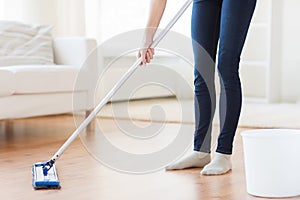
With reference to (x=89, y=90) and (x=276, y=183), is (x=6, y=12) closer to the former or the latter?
(x=89, y=90)

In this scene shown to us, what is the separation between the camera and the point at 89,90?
3.23m

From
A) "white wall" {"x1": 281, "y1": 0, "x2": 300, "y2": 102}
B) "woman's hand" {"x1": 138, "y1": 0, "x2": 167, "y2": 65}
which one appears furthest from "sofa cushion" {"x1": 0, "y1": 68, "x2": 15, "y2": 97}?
"white wall" {"x1": 281, "y1": 0, "x2": 300, "y2": 102}

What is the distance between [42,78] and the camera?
299cm

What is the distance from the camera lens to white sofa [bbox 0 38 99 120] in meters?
2.83

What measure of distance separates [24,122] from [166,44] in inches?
43.5

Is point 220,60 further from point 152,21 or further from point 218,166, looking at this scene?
→ point 218,166

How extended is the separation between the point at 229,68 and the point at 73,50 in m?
1.53

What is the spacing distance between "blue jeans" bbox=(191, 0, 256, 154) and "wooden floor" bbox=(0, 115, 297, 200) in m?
0.17

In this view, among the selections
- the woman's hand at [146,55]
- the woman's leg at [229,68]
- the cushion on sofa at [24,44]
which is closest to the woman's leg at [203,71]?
the woman's leg at [229,68]

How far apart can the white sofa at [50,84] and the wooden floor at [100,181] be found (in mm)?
230

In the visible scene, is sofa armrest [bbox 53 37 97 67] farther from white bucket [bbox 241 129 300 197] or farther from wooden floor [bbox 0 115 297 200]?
white bucket [bbox 241 129 300 197]

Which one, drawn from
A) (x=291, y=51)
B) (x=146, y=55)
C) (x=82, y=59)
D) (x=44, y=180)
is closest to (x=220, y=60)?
(x=146, y=55)

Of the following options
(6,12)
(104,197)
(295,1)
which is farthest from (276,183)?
(295,1)

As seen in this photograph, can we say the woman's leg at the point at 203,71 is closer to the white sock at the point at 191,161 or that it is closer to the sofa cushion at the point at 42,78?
the white sock at the point at 191,161
